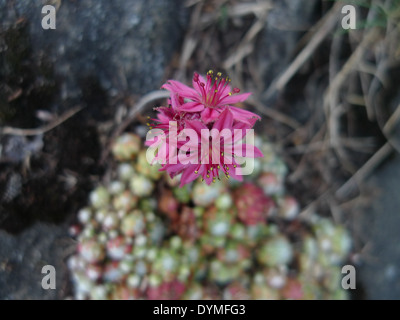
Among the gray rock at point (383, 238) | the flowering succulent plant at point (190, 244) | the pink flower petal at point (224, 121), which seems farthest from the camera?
the gray rock at point (383, 238)

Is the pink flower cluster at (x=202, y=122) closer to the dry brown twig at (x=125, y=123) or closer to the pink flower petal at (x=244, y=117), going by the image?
the pink flower petal at (x=244, y=117)

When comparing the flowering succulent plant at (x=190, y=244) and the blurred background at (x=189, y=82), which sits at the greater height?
the blurred background at (x=189, y=82)

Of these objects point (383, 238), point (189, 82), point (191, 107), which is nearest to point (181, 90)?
point (191, 107)

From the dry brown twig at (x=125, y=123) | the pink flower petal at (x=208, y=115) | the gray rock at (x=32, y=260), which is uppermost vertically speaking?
the dry brown twig at (x=125, y=123)

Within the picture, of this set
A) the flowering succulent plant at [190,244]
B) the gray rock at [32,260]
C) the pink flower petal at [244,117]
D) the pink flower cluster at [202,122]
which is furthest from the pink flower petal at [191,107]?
the gray rock at [32,260]

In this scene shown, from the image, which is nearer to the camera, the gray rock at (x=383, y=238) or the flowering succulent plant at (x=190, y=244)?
the flowering succulent plant at (x=190, y=244)

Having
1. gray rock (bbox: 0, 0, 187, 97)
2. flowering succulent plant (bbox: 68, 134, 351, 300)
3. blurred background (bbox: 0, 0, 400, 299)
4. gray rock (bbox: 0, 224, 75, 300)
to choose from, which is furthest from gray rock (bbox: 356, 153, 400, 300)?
gray rock (bbox: 0, 224, 75, 300)

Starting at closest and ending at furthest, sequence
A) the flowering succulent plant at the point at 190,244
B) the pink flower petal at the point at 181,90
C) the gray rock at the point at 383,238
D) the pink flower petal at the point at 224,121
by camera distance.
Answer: the pink flower petal at the point at 224,121, the pink flower petal at the point at 181,90, the flowering succulent plant at the point at 190,244, the gray rock at the point at 383,238

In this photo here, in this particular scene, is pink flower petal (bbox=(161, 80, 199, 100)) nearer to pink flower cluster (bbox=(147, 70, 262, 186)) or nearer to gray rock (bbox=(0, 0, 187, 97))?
pink flower cluster (bbox=(147, 70, 262, 186))
